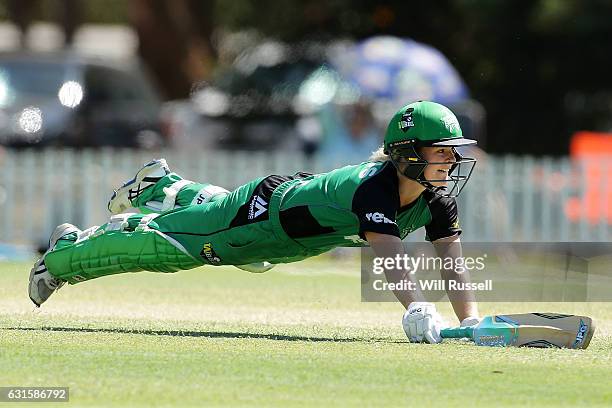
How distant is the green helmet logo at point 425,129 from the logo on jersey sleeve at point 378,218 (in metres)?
0.44

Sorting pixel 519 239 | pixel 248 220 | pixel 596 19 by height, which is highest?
pixel 596 19

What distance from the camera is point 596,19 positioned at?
896 inches

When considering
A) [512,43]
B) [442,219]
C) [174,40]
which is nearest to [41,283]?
[442,219]

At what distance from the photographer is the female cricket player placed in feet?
25.7

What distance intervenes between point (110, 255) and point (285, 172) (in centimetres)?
940

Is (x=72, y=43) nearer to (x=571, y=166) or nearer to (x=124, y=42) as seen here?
(x=124, y=42)

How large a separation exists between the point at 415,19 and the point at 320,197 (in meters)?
16.4

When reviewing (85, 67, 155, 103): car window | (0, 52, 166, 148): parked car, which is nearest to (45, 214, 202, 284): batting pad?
(0, 52, 166, 148): parked car

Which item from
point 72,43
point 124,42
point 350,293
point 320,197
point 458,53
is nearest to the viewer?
point 320,197

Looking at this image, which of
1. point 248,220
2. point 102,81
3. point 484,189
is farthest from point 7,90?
point 248,220

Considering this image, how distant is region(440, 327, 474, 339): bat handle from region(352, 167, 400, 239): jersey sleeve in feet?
1.89

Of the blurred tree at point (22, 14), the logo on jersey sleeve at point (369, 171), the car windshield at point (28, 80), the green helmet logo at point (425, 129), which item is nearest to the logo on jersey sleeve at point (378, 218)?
the logo on jersey sleeve at point (369, 171)
